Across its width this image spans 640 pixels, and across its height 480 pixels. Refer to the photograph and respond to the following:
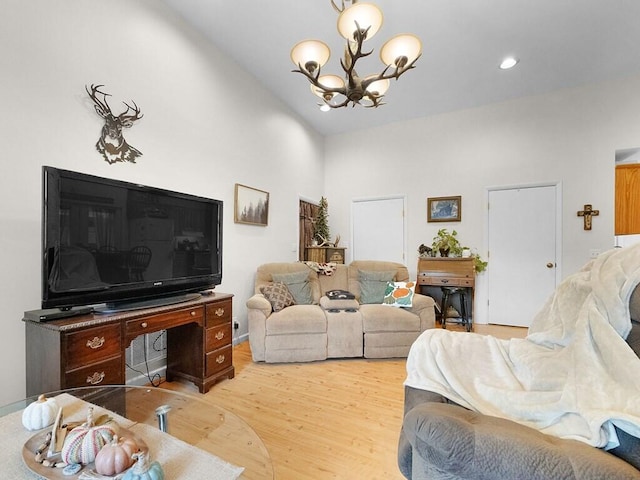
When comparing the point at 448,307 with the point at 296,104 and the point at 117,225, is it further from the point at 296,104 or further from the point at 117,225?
the point at 117,225

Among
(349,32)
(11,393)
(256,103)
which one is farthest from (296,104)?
(11,393)

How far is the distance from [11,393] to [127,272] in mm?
863

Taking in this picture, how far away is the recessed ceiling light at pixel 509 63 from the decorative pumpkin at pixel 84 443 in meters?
4.41

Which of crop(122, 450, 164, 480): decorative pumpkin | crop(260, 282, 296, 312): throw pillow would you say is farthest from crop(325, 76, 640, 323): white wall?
crop(122, 450, 164, 480): decorative pumpkin

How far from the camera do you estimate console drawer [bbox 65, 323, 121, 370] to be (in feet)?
4.73

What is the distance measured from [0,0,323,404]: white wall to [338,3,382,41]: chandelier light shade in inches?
65.6

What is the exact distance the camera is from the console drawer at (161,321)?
1.73 m

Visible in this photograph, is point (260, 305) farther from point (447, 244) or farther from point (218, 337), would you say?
point (447, 244)

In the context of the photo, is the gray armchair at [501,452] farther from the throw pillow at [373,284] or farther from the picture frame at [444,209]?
the picture frame at [444,209]

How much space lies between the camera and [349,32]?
1779 mm

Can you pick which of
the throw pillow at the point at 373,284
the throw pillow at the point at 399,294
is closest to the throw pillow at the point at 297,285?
the throw pillow at the point at 373,284

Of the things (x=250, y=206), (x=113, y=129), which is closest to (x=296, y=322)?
(x=250, y=206)

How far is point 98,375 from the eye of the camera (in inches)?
61.1

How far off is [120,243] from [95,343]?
0.60m
